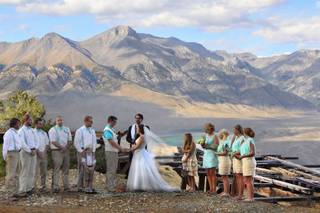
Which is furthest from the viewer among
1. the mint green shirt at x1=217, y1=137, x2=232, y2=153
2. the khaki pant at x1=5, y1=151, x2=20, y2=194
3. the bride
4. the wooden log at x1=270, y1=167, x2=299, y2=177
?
the wooden log at x1=270, y1=167, x2=299, y2=177

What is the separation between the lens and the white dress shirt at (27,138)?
13477 millimetres

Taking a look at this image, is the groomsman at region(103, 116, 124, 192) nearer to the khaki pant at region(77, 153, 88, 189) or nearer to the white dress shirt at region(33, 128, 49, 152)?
the khaki pant at region(77, 153, 88, 189)

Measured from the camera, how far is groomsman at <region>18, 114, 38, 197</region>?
44.4 ft

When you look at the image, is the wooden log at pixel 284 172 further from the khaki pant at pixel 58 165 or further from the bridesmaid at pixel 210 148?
the khaki pant at pixel 58 165

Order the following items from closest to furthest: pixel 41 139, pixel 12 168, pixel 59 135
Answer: pixel 12 168 → pixel 41 139 → pixel 59 135

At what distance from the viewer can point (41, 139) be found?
14.0m

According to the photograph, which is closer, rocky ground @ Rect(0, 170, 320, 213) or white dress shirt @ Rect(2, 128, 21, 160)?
rocky ground @ Rect(0, 170, 320, 213)

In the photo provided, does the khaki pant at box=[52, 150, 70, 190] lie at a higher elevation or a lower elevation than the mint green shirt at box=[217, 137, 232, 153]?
lower

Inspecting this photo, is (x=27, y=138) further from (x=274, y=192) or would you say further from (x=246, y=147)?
(x=274, y=192)

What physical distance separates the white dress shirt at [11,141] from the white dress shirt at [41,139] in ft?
1.92

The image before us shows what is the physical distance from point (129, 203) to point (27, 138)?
Result: 278 cm

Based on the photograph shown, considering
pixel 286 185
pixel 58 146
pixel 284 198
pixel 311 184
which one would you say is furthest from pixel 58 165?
pixel 311 184

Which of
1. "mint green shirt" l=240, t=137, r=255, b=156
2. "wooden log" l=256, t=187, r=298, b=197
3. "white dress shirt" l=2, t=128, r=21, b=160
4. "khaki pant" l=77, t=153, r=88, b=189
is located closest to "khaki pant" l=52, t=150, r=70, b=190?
"khaki pant" l=77, t=153, r=88, b=189

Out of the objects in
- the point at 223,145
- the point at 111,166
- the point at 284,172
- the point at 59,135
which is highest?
the point at 59,135
